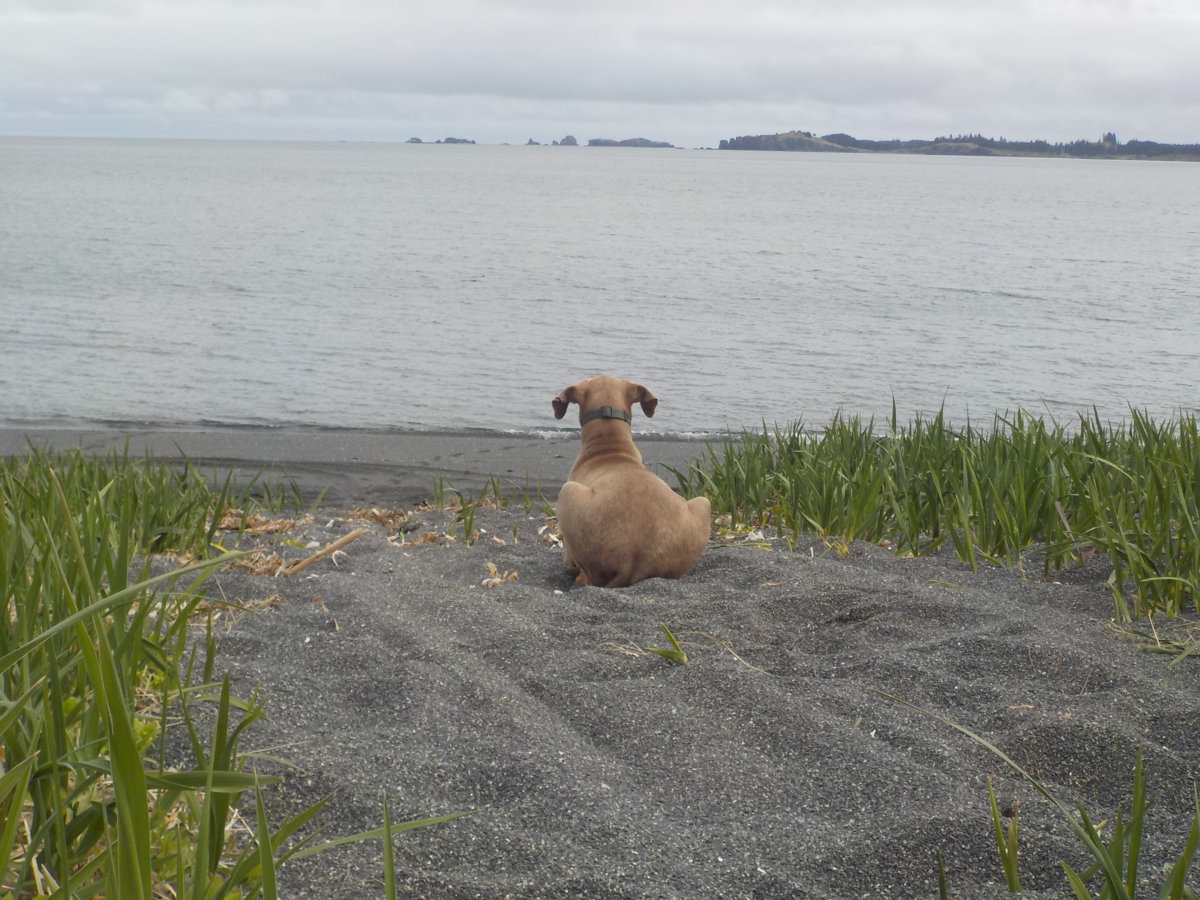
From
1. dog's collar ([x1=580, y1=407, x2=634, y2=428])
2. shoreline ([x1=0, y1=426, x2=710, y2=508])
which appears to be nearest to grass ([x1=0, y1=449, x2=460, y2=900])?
dog's collar ([x1=580, y1=407, x2=634, y2=428])

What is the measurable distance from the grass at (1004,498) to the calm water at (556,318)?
6536 mm

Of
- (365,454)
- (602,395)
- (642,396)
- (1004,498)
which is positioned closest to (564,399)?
(602,395)

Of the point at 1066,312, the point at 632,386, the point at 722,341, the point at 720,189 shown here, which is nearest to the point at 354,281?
the point at 722,341

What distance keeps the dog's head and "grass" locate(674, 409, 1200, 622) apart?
36.8 inches

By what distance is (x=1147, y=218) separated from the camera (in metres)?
62.0

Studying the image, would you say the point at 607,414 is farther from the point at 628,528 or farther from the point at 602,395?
the point at 628,528

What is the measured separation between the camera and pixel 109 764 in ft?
5.84

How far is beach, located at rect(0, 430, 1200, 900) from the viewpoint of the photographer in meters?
2.29

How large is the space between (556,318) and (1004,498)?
18.7 m

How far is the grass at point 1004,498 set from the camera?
4.07m

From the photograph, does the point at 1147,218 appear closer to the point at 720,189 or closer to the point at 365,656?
the point at 720,189

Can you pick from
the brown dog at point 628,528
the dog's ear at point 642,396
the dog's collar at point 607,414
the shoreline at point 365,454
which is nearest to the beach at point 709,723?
the brown dog at point 628,528

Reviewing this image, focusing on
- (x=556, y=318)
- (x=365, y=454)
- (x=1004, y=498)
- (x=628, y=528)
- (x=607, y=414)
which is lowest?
(x=365, y=454)

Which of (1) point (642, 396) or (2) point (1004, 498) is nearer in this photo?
(2) point (1004, 498)
